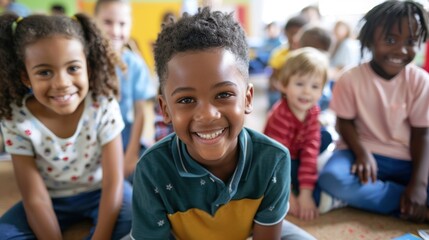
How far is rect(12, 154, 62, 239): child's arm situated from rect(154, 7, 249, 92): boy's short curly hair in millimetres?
506

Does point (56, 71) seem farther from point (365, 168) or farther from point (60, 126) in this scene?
point (365, 168)

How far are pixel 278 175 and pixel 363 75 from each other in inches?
23.8

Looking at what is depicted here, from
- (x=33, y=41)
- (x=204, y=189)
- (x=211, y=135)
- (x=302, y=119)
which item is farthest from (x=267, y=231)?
(x=33, y=41)

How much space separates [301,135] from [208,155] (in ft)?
1.91

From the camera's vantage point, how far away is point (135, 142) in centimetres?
136

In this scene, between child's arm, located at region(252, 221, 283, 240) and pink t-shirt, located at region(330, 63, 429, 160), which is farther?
pink t-shirt, located at region(330, 63, 429, 160)

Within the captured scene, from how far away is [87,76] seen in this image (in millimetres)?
947

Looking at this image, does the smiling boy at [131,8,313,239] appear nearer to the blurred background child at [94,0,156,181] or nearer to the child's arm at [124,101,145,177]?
the child's arm at [124,101,145,177]

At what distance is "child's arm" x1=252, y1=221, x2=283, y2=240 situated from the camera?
0.78m

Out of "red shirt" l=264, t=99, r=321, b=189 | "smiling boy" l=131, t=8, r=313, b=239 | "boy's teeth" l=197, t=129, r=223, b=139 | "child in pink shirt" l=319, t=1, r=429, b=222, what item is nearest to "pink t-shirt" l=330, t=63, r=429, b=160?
"child in pink shirt" l=319, t=1, r=429, b=222

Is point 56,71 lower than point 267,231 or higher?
higher

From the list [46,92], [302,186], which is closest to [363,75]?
[302,186]

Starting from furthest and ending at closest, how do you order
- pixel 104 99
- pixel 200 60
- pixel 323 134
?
pixel 323 134 → pixel 104 99 → pixel 200 60

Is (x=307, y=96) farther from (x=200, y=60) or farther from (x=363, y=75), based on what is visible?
(x=200, y=60)
